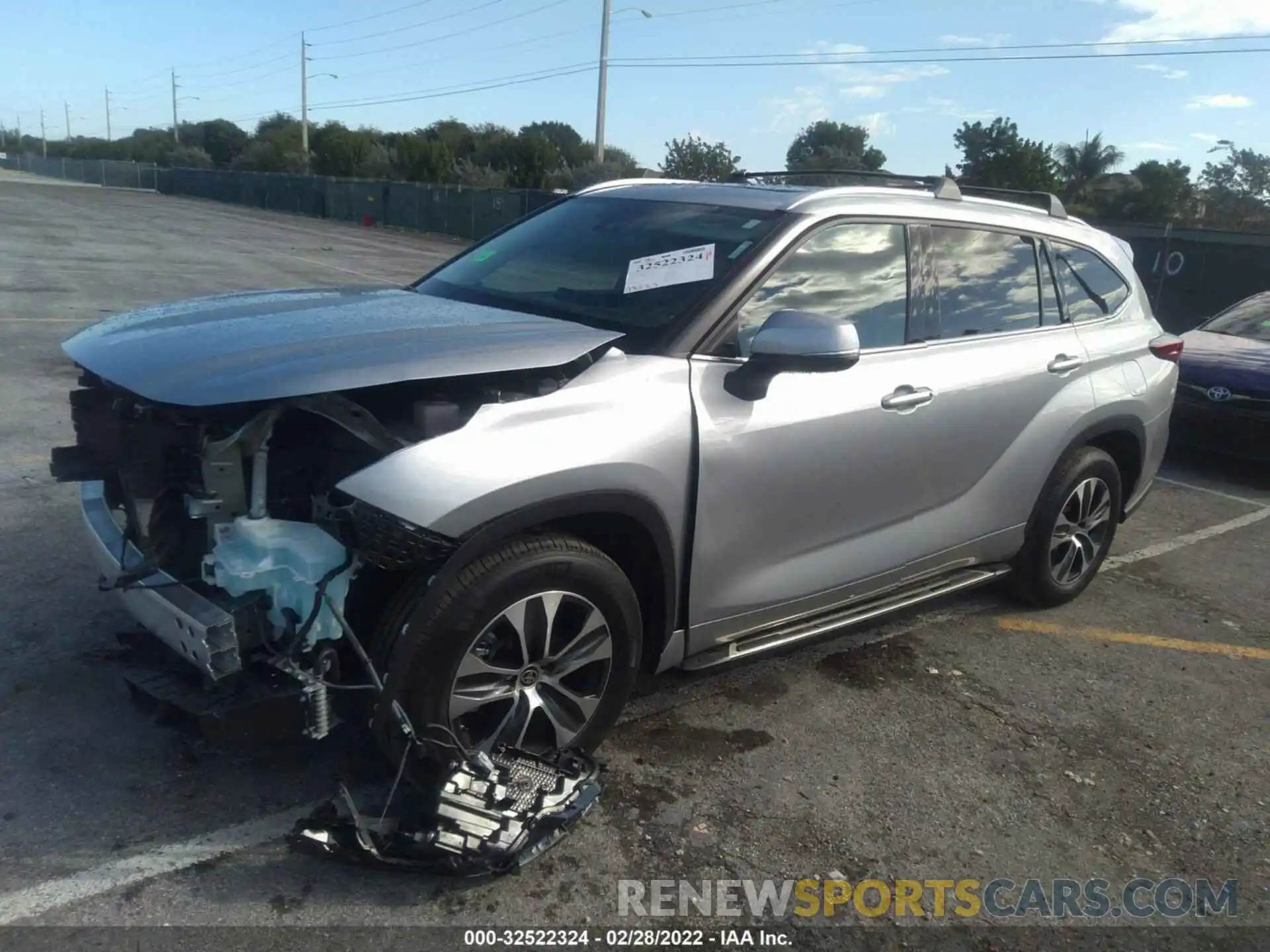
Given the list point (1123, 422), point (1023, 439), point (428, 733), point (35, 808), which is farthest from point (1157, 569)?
point (35, 808)

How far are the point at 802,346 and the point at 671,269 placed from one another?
67 cm

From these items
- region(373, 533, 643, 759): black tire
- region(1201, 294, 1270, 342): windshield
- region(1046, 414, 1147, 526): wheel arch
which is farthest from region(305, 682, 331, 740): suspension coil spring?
region(1201, 294, 1270, 342): windshield

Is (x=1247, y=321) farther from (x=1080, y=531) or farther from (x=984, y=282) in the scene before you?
(x=984, y=282)

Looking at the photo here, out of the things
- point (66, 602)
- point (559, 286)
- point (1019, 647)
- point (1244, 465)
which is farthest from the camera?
point (1244, 465)

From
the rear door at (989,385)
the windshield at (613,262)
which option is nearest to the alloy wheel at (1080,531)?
the rear door at (989,385)

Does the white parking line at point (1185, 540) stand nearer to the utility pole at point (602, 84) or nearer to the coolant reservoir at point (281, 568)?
the coolant reservoir at point (281, 568)

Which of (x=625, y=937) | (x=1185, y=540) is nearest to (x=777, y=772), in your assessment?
(x=625, y=937)

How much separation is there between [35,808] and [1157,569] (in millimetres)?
5506

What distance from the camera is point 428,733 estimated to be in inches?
110

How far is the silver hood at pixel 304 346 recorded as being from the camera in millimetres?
2641

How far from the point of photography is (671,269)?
3.58 m

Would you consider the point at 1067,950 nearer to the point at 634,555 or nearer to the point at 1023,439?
the point at 634,555

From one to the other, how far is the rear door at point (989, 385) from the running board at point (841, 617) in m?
0.10

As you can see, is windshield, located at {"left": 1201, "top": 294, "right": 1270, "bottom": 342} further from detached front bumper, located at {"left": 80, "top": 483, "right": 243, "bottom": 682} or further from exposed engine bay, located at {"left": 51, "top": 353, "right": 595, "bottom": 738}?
detached front bumper, located at {"left": 80, "top": 483, "right": 243, "bottom": 682}
